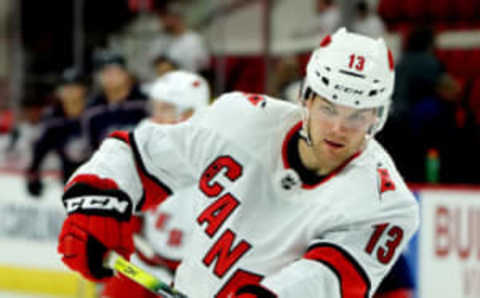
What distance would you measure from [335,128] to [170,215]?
2.06 m

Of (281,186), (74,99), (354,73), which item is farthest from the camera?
(74,99)

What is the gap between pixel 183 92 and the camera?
398 cm

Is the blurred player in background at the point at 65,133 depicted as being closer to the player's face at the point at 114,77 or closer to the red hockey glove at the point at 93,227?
the player's face at the point at 114,77

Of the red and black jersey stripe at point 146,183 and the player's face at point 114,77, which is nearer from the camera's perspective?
the red and black jersey stripe at point 146,183

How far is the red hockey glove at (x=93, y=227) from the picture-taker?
1.96m

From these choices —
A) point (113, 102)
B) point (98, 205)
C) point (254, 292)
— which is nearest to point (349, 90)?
point (254, 292)

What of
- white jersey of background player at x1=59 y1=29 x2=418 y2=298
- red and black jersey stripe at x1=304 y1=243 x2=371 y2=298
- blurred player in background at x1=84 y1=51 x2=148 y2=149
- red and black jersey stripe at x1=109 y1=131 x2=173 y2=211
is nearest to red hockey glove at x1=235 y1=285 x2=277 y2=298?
white jersey of background player at x1=59 y1=29 x2=418 y2=298

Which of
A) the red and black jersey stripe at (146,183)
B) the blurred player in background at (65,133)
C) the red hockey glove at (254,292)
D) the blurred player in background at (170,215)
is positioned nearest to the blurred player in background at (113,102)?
the blurred player in background at (65,133)

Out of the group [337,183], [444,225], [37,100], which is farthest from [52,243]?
[337,183]

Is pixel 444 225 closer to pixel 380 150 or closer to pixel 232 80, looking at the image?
pixel 232 80

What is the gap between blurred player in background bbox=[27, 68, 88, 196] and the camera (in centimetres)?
513

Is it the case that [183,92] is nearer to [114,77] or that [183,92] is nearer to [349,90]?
[114,77]

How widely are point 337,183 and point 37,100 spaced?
372 centimetres

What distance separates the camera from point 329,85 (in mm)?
1956
